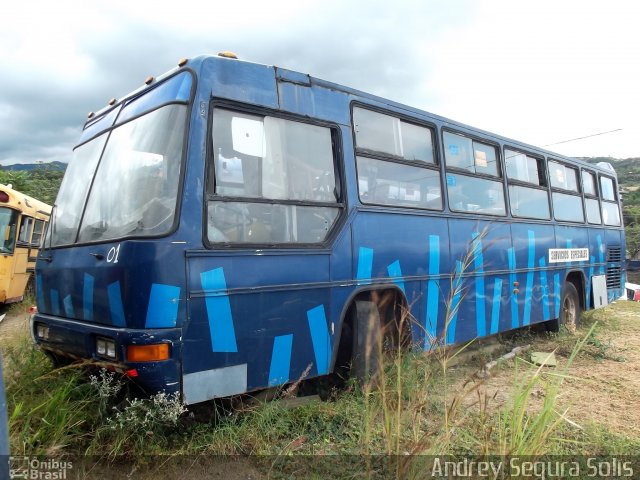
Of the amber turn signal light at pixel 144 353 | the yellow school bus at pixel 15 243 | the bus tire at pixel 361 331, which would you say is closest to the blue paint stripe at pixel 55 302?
the amber turn signal light at pixel 144 353

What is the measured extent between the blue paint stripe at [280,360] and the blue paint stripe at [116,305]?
1.10 metres

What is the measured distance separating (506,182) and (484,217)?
939 mm

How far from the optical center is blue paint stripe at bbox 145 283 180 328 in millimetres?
3043

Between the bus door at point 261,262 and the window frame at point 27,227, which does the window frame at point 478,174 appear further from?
the window frame at point 27,227

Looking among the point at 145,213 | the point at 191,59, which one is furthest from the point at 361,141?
the point at 145,213

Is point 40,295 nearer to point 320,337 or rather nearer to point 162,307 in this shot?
point 162,307

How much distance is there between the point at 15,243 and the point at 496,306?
10.1 m

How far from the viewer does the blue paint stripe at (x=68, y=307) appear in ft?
11.9

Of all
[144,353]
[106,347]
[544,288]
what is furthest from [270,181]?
[544,288]

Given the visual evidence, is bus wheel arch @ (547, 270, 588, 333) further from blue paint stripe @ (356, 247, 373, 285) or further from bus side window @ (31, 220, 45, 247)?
bus side window @ (31, 220, 45, 247)

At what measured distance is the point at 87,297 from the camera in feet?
11.3

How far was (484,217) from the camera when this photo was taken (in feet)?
19.5

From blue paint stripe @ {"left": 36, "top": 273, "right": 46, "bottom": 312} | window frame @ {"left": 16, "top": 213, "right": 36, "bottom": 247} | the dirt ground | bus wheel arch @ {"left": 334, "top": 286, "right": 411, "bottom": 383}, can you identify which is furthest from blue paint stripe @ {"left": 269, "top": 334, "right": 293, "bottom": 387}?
window frame @ {"left": 16, "top": 213, "right": 36, "bottom": 247}

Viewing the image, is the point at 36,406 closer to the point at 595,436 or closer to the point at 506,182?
the point at 595,436
